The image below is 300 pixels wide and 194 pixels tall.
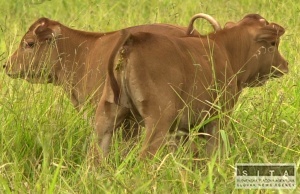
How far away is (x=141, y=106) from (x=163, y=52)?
355mm

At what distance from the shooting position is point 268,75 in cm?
675

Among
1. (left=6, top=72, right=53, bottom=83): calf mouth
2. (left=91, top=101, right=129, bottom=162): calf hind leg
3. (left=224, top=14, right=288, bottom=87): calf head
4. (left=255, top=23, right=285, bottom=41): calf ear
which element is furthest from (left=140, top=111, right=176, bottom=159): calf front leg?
(left=255, top=23, right=285, bottom=41): calf ear

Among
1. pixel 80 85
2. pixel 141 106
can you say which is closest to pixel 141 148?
pixel 141 106

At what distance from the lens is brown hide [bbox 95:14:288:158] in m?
5.51

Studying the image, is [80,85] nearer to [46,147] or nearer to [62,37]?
[62,37]

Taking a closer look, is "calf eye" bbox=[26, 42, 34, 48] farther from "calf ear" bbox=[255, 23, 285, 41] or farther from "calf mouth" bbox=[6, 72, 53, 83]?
"calf ear" bbox=[255, 23, 285, 41]

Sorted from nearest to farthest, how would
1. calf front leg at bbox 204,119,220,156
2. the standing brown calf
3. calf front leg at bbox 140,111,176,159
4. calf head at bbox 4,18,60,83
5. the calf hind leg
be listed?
calf front leg at bbox 140,111,176,159 → the calf hind leg → calf front leg at bbox 204,119,220,156 → the standing brown calf → calf head at bbox 4,18,60,83

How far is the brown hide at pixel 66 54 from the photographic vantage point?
6.87m

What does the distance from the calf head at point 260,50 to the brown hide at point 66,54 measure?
416 millimetres

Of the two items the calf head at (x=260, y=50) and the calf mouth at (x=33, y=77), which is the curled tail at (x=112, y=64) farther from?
the calf head at (x=260, y=50)

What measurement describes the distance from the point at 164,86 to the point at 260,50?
141cm

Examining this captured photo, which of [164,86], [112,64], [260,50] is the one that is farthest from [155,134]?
[260,50]

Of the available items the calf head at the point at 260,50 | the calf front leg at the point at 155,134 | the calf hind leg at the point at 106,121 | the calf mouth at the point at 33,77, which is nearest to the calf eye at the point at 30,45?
the calf mouth at the point at 33,77

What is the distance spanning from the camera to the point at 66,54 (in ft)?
24.0
